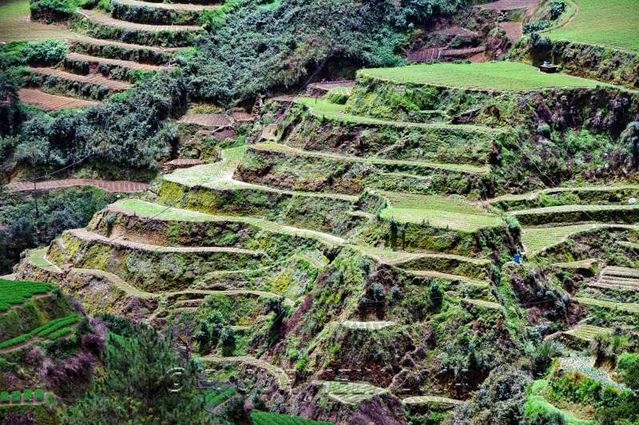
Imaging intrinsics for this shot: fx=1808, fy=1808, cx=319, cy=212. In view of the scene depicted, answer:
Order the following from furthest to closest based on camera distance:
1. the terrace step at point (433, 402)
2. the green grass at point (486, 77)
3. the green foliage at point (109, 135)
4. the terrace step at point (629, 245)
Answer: the green foliage at point (109, 135), the green grass at point (486, 77), the terrace step at point (629, 245), the terrace step at point (433, 402)

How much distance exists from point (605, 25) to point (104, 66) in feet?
81.3

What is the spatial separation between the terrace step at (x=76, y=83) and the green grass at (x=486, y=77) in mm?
17707

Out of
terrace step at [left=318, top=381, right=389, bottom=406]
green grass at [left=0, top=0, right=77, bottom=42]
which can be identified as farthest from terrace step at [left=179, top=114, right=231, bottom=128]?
terrace step at [left=318, top=381, right=389, bottom=406]

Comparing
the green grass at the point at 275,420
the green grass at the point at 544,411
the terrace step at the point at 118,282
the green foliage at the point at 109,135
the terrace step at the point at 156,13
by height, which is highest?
the green grass at the point at 544,411

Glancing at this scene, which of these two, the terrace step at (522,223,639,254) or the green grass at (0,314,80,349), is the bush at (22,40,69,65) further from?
the green grass at (0,314,80,349)

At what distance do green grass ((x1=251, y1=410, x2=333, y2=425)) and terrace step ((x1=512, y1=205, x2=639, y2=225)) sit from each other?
1286cm

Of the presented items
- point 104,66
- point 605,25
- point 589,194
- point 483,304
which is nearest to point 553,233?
point 589,194

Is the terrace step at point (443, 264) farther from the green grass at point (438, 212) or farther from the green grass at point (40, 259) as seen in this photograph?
the green grass at point (40, 259)

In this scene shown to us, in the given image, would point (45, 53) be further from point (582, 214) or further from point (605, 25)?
point (582, 214)

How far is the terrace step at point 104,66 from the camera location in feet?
262

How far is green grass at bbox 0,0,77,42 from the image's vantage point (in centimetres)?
8538

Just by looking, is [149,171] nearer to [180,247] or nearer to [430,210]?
[180,247]

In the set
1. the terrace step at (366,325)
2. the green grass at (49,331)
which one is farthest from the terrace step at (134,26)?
the green grass at (49,331)

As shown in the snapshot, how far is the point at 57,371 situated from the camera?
43844 millimetres
